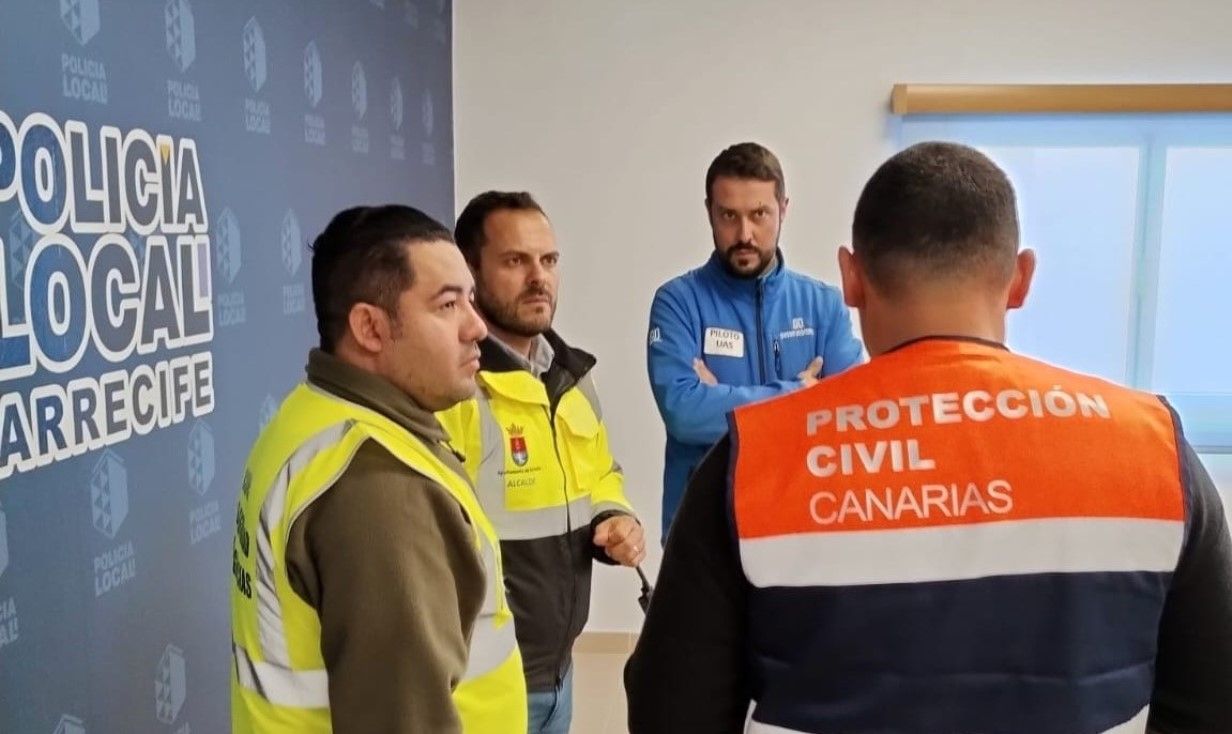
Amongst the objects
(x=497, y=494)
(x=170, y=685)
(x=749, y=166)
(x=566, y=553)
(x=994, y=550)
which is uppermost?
(x=749, y=166)

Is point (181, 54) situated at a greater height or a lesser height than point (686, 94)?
lesser

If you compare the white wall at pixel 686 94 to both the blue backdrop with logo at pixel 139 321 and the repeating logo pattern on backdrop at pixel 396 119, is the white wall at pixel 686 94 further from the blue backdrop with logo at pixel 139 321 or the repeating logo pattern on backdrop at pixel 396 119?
the blue backdrop with logo at pixel 139 321

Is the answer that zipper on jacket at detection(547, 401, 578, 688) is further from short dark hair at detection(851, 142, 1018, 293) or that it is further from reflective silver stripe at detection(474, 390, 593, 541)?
short dark hair at detection(851, 142, 1018, 293)

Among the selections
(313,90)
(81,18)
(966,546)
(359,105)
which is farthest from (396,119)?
(966,546)

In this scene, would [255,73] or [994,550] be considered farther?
[255,73]

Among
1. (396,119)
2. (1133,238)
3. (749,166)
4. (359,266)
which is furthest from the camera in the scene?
(1133,238)

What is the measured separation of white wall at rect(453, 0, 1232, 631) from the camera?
350 centimetres

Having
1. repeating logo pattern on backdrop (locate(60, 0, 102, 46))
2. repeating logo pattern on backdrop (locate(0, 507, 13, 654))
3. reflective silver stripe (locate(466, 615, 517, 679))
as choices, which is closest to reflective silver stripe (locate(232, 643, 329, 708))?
reflective silver stripe (locate(466, 615, 517, 679))

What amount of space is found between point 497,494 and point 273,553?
63cm

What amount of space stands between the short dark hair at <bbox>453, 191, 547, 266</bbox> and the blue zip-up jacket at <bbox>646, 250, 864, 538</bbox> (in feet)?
1.98

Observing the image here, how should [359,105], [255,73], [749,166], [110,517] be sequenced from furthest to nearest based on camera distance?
[359,105], [749,166], [255,73], [110,517]

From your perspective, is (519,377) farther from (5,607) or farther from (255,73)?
(255,73)

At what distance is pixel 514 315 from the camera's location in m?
1.89

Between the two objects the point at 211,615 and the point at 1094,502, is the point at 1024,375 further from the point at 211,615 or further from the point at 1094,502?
the point at 211,615
